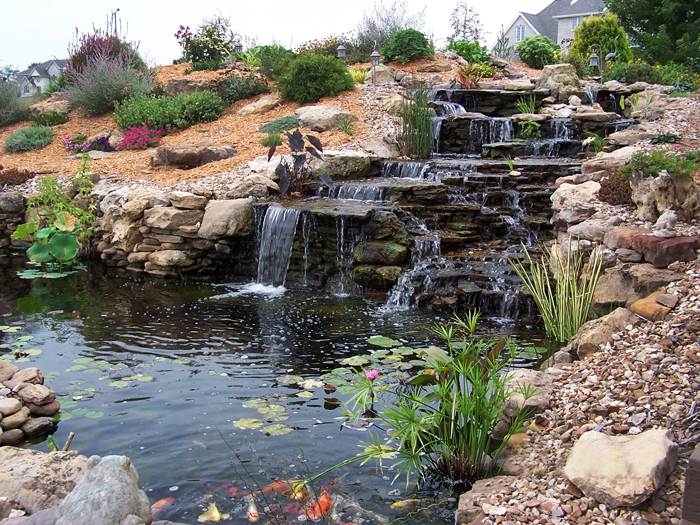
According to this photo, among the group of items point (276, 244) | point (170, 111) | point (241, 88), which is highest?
point (241, 88)

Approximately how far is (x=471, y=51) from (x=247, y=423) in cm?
1529

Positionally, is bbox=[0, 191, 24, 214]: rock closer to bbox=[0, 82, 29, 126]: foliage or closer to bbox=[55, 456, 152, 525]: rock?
bbox=[0, 82, 29, 126]: foliage

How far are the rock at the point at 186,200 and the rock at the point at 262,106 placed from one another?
5022mm

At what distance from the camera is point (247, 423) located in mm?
3367

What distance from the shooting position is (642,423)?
250 centimetres

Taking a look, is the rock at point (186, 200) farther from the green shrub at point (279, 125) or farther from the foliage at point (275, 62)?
the foliage at point (275, 62)

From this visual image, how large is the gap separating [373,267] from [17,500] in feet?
14.4

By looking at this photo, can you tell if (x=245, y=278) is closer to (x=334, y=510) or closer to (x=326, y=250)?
(x=326, y=250)

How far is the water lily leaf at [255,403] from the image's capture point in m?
3.62

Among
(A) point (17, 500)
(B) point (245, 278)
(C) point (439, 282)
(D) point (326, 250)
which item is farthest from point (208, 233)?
(A) point (17, 500)

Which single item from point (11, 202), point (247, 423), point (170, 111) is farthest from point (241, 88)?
point (247, 423)

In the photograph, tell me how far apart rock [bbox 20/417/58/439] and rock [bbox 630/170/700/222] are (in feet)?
15.9

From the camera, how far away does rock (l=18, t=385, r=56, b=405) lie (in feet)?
11.5

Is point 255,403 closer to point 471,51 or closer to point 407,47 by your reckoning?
point 407,47
